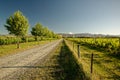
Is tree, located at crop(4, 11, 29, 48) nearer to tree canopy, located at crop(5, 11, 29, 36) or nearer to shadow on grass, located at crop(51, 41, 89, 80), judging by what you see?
tree canopy, located at crop(5, 11, 29, 36)

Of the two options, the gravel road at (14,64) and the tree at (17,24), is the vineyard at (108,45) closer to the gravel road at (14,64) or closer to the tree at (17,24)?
the gravel road at (14,64)

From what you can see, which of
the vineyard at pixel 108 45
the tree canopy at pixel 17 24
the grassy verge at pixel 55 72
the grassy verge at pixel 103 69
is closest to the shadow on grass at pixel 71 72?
the grassy verge at pixel 55 72

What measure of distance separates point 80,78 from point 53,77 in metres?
1.65

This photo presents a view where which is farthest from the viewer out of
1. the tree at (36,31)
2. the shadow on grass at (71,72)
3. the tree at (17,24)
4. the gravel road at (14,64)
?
the tree at (36,31)

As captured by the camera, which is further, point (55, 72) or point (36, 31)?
point (36, 31)

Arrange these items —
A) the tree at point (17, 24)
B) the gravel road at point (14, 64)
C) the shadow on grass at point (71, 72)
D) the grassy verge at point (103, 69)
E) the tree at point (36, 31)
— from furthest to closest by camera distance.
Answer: the tree at point (36, 31) → the tree at point (17, 24) → the gravel road at point (14, 64) → the shadow on grass at point (71, 72) → the grassy verge at point (103, 69)

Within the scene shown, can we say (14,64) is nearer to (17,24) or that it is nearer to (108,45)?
(108,45)

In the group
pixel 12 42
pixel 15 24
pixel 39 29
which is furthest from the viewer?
pixel 39 29

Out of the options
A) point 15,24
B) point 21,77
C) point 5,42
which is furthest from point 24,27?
point 21,77

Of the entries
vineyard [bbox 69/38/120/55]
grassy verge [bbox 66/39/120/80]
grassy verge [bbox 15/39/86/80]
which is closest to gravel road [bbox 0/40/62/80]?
grassy verge [bbox 15/39/86/80]

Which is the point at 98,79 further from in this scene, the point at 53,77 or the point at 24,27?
the point at 24,27

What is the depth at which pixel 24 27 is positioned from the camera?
1531 inches

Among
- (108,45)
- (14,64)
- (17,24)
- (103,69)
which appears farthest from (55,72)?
(17,24)

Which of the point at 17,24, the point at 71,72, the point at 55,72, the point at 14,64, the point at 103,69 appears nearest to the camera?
the point at 71,72
